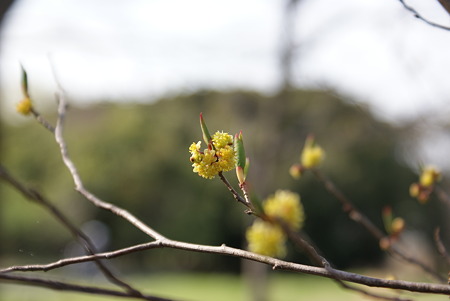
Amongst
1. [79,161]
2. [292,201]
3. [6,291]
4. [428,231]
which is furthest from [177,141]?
[292,201]

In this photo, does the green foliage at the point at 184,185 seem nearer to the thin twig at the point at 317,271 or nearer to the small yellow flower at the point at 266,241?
the small yellow flower at the point at 266,241

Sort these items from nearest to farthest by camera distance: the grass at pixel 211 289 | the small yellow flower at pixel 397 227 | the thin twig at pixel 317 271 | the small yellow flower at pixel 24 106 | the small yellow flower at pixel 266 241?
the thin twig at pixel 317 271 → the small yellow flower at pixel 24 106 → the small yellow flower at pixel 397 227 → the small yellow flower at pixel 266 241 → the grass at pixel 211 289

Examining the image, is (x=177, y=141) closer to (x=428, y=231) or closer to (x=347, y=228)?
(x=347, y=228)

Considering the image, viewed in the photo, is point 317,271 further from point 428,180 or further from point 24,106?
point 428,180

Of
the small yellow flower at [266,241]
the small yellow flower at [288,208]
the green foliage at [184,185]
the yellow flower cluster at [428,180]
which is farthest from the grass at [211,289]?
the yellow flower cluster at [428,180]

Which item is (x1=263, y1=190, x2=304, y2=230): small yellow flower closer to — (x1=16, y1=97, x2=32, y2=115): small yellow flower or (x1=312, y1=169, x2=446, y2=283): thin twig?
(x1=312, y1=169, x2=446, y2=283): thin twig

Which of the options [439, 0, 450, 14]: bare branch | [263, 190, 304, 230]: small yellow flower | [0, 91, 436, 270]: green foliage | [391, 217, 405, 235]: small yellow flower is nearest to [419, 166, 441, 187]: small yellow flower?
[391, 217, 405, 235]: small yellow flower

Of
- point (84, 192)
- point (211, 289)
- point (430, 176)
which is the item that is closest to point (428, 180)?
point (430, 176)
